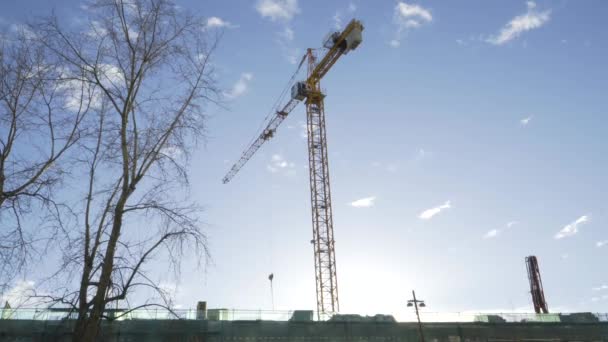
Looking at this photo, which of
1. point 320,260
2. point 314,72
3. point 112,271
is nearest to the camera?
point 112,271

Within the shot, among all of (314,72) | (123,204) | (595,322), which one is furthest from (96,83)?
(314,72)

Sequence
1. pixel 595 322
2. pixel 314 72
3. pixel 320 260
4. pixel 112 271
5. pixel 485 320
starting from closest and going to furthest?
pixel 112 271
pixel 485 320
pixel 595 322
pixel 320 260
pixel 314 72

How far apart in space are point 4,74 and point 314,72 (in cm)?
5809

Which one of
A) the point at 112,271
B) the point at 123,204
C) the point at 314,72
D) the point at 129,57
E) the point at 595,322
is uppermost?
the point at 314,72

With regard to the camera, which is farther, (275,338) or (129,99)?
(275,338)

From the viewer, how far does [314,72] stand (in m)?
65.4

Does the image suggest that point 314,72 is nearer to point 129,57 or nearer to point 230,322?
point 230,322

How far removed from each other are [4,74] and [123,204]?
14.3 ft

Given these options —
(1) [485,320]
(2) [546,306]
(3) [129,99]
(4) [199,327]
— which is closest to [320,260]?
(1) [485,320]

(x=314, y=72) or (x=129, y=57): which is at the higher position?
(x=314, y=72)

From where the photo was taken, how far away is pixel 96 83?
376 inches

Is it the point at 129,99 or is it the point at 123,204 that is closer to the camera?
the point at 123,204

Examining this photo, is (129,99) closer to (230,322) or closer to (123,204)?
(123,204)

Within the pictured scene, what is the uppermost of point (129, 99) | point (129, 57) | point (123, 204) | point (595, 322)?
point (129, 57)
